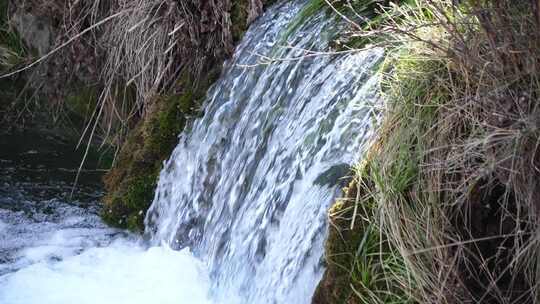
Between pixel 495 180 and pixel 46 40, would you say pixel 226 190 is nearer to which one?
pixel 495 180

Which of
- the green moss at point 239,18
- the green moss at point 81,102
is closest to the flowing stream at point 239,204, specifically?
the green moss at point 239,18

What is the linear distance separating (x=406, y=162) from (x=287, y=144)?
39.1 inches

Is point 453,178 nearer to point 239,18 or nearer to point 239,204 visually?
point 239,204

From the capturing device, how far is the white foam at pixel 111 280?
12.8 feet

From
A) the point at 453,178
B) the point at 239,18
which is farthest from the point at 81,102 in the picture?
the point at 453,178

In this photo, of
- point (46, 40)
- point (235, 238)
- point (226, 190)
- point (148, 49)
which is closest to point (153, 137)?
point (148, 49)

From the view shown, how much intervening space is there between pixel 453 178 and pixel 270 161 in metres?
1.26

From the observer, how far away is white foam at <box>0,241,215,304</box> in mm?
3889

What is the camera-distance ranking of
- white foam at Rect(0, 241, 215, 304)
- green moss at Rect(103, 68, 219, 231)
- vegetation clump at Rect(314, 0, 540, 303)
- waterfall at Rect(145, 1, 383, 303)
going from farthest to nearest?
green moss at Rect(103, 68, 219, 231)
white foam at Rect(0, 241, 215, 304)
waterfall at Rect(145, 1, 383, 303)
vegetation clump at Rect(314, 0, 540, 303)

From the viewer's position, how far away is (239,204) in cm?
408

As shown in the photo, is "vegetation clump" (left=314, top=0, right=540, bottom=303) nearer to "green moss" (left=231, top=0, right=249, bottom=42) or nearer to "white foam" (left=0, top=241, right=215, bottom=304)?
"white foam" (left=0, top=241, right=215, bottom=304)

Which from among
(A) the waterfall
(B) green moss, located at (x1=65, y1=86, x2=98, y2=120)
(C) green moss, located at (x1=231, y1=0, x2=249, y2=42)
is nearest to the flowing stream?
(A) the waterfall

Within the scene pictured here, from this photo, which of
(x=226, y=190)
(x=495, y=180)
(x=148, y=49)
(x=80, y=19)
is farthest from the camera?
(x=80, y=19)

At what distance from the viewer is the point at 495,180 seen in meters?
2.84
